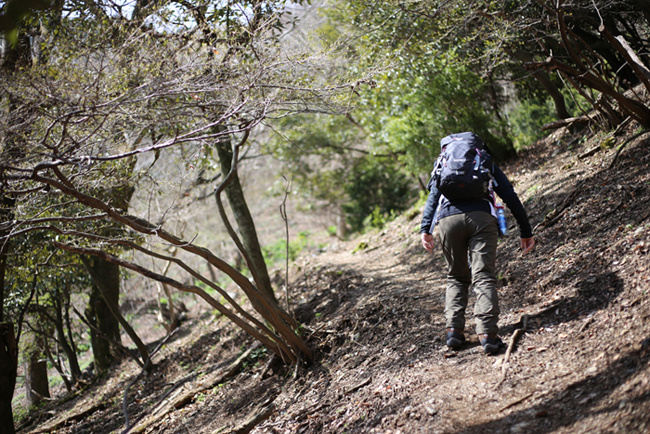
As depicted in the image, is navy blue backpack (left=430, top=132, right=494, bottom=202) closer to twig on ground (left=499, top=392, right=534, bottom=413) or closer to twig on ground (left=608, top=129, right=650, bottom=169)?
twig on ground (left=499, top=392, right=534, bottom=413)

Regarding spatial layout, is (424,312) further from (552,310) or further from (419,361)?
(552,310)

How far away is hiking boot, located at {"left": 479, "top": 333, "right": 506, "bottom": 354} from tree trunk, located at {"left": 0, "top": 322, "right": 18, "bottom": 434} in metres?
5.66

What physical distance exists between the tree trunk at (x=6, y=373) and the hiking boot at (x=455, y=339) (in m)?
5.37

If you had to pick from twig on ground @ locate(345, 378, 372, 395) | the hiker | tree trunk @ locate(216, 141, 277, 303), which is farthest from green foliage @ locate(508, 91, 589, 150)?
twig on ground @ locate(345, 378, 372, 395)

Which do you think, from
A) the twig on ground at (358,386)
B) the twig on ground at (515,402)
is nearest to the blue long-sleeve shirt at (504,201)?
the twig on ground at (515,402)

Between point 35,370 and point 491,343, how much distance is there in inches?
509

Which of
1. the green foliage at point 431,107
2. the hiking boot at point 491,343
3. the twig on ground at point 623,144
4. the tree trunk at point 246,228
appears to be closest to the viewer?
the hiking boot at point 491,343

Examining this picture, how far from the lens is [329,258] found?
11.7 meters

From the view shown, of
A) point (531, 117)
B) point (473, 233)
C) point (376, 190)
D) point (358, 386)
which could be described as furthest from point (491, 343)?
point (376, 190)

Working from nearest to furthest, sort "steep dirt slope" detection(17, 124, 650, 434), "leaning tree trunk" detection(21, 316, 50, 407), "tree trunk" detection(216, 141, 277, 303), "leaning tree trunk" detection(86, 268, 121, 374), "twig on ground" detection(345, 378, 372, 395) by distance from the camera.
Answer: "steep dirt slope" detection(17, 124, 650, 434), "twig on ground" detection(345, 378, 372, 395), "tree trunk" detection(216, 141, 277, 303), "leaning tree trunk" detection(86, 268, 121, 374), "leaning tree trunk" detection(21, 316, 50, 407)

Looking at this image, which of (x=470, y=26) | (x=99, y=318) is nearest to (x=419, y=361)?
(x=470, y=26)

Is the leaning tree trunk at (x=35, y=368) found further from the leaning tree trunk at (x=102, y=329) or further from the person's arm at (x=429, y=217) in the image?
the person's arm at (x=429, y=217)

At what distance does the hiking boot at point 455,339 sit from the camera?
3.96m

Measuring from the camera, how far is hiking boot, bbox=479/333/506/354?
366 cm
